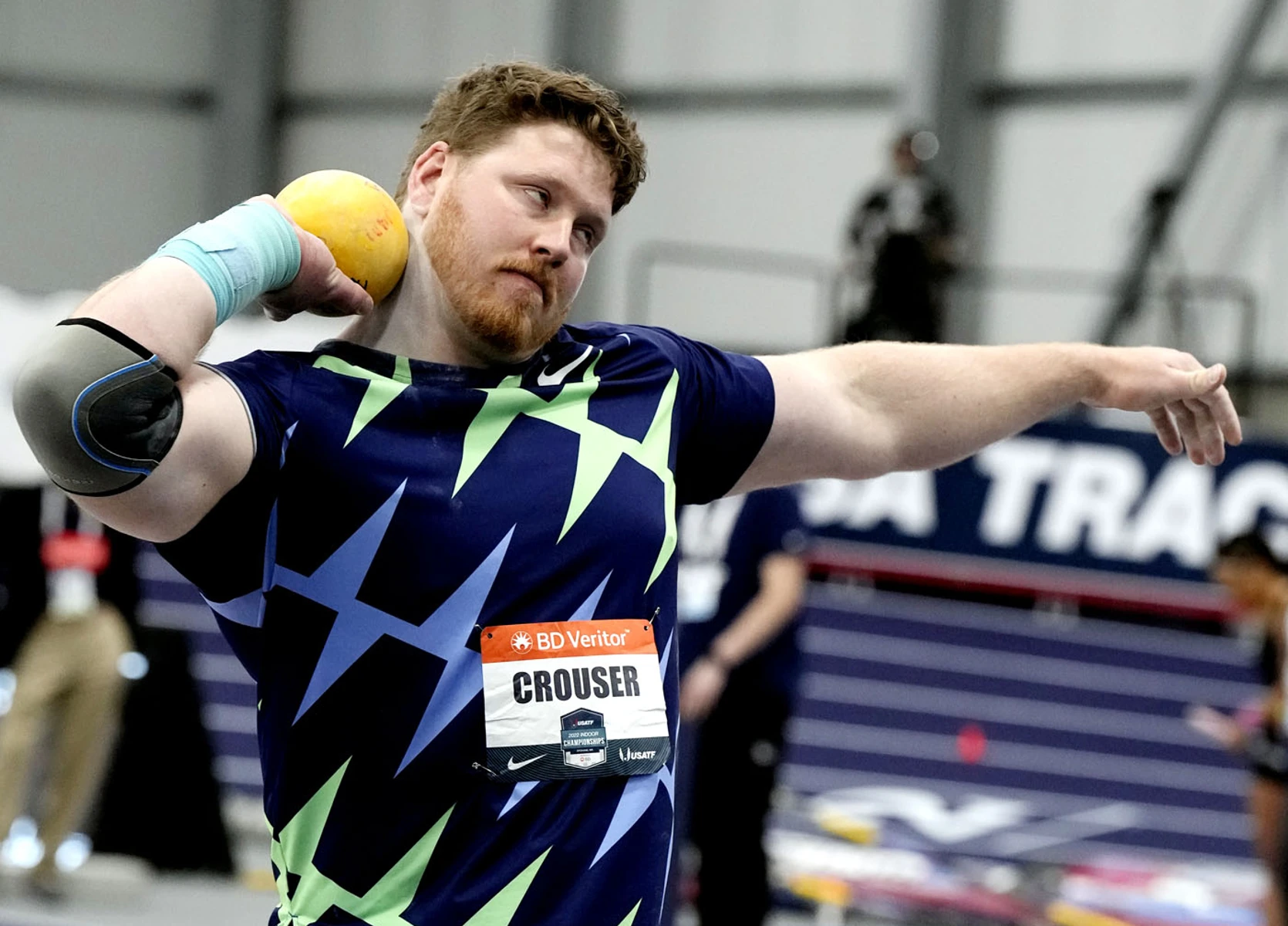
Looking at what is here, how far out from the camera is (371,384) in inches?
76.4

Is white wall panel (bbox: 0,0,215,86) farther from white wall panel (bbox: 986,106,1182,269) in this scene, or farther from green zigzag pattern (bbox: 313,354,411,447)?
green zigzag pattern (bbox: 313,354,411,447)

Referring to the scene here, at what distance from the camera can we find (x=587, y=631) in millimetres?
1995

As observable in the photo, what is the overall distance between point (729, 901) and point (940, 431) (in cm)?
342

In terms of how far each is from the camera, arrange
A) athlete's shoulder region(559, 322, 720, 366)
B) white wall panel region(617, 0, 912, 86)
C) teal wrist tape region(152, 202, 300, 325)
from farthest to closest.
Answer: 1. white wall panel region(617, 0, 912, 86)
2. athlete's shoulder region(559, 322, 720, 366)
3. teal wrist tape region(152, 202, 300, 325)

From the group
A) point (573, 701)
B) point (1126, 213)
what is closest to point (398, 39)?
point (1126, 213)

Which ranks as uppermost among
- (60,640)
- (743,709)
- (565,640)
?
(565,640)

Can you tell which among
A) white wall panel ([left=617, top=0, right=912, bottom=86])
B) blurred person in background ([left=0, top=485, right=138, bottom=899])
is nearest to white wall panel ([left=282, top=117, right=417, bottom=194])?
white wall panel ([left=617, top=0, right=912, bottom=86])

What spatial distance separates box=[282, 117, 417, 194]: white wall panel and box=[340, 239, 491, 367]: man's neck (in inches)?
494

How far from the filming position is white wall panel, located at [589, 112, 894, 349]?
12672 millimetres

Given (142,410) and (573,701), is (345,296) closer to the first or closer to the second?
(142,410)

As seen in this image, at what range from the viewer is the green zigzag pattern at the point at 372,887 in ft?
6.16

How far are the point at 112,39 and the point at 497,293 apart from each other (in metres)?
14.2

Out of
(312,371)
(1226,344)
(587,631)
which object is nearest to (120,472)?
(312,371)

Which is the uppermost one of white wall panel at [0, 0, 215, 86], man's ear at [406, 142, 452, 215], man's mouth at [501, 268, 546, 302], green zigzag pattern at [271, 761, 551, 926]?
white wall panel at [0, 0, 215, 86]
